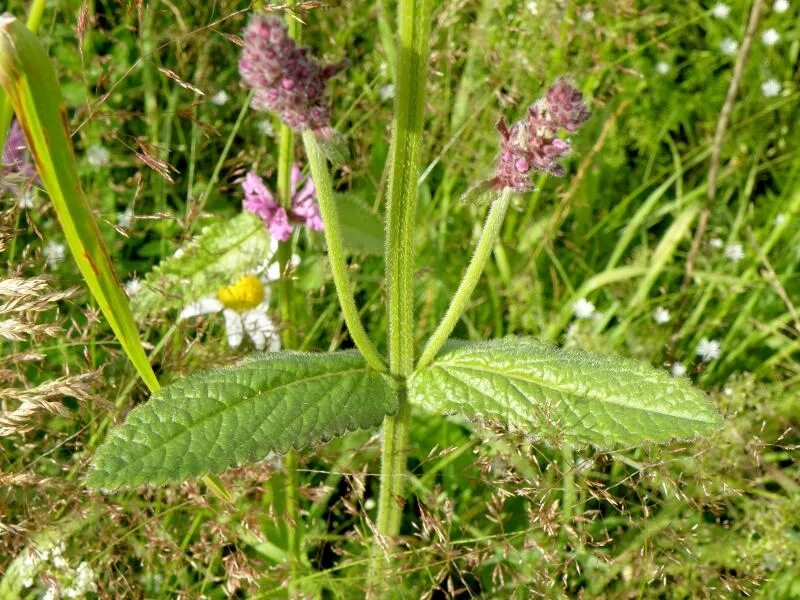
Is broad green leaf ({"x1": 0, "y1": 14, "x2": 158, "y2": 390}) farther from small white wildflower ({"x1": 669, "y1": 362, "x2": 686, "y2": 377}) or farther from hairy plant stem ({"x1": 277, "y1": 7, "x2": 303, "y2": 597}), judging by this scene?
small white wildflower ({"x1": 669, "y1": 362, "x2": 686, "y2": 377})

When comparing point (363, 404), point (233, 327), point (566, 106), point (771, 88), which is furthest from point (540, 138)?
point (771, 88)

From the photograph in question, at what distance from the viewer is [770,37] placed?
327 centimetres

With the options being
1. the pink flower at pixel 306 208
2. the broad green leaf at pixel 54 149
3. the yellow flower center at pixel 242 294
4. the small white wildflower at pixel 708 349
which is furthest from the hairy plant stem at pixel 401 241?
the small white wildflower at pixel 708 349

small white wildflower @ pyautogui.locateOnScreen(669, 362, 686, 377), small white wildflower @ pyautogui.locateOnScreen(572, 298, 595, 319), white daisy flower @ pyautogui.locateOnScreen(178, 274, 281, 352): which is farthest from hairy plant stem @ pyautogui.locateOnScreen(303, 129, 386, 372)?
small white wildflower @ pyautogui.locateOnScreen(572, 298, 595, 319)

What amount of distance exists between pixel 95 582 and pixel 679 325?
6.00ft

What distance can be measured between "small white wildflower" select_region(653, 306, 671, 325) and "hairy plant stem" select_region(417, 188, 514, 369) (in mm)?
1224

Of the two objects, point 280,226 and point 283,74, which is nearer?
point 283,74

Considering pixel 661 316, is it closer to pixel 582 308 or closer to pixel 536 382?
pixel 582 308

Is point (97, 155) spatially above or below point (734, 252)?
above

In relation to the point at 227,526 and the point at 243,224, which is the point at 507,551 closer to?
the point at 227,526

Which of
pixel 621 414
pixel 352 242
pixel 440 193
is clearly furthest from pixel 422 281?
pixel 621 414

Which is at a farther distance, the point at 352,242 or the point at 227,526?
the point at 352,242

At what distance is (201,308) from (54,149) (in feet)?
3.45

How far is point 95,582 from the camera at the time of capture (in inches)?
68.8
